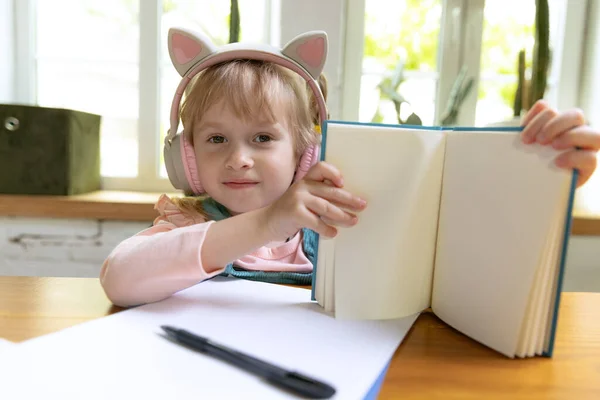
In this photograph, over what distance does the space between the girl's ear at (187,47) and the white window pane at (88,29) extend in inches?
38.1

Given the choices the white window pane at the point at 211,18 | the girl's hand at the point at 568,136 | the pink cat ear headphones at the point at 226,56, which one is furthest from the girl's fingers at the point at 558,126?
the white window pane at the point at 211,18

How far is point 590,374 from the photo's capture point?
1.28ft

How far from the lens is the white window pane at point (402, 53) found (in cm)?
154

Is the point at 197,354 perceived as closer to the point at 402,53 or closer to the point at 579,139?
the point at 579,139

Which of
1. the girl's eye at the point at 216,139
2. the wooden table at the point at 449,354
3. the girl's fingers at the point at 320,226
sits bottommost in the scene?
the wooden table at the point at 449,354

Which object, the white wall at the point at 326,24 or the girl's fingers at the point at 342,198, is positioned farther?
the white wall at the point at 326,24

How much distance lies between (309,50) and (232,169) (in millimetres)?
228

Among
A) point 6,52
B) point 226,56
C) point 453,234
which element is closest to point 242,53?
point 226,56

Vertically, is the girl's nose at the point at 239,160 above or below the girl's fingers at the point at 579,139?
below

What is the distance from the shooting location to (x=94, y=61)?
5.18ft

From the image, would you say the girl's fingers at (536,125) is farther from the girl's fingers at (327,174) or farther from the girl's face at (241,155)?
the girl's face at (241,155)

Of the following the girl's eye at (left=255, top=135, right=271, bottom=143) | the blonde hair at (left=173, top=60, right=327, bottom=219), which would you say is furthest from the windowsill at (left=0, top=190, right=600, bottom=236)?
the girl's eye at (left=255, top=135, right=271, bottom=143)

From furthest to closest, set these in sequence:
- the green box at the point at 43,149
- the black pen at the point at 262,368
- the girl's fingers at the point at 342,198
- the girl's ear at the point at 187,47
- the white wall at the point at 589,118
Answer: the white wall at the point at 589,118
the green box at the point at 43,149
the girl's ear at the point at 187,47
the girl's fingers at the point at 342,198
the black pen at the point at 262,368

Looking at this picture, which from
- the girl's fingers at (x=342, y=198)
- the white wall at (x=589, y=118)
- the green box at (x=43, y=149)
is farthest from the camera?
the white wall at (x=589, y=118)
